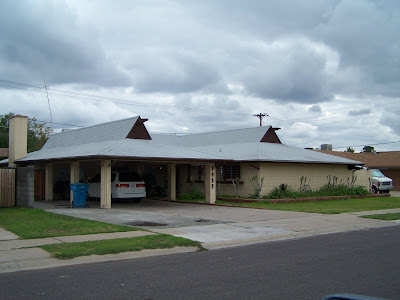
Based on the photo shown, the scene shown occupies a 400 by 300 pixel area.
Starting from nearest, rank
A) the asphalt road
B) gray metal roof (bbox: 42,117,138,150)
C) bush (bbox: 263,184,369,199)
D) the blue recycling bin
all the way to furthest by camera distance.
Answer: the asphalt road
the blue recycling bin
gray metal roof (bbox: 42,117,138,150)
bush (bbox: 263,184,369,199)

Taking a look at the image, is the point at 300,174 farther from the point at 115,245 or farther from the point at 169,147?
the point at 115,245

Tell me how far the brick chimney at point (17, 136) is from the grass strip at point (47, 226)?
8995 millimetres

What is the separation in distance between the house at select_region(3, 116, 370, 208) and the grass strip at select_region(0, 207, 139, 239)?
4101 millimetres

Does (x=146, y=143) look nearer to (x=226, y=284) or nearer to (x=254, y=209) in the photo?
(x=254, y=209)

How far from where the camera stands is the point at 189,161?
21.7m

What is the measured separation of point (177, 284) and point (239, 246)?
13.8 ft

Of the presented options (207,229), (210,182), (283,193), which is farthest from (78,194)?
(283,193)

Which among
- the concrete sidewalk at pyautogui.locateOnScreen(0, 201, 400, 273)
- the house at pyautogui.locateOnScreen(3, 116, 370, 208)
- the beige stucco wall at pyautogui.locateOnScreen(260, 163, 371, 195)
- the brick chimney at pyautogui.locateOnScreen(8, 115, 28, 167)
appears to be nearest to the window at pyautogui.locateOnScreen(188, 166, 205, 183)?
the house at pyautogui.locateOnScreen(3, 116, 370, 208)

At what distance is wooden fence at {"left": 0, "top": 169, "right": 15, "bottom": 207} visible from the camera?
63.2 feet

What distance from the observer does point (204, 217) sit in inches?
663

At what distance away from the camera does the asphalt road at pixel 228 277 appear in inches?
256

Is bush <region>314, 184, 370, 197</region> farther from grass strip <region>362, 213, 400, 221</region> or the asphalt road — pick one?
the asphalt road

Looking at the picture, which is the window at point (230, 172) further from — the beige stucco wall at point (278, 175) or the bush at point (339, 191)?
the bush at point (339, 191)

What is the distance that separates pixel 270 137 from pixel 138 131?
35.4 ft
